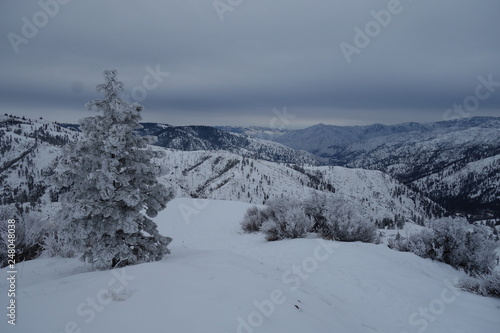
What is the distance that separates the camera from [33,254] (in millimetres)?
8734

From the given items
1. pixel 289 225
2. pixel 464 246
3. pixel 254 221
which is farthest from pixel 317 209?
pixel 464 246

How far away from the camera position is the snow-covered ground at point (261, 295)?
3180 mm

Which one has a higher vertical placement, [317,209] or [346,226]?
[317,209]

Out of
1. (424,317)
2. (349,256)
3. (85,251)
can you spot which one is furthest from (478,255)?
(85,251)

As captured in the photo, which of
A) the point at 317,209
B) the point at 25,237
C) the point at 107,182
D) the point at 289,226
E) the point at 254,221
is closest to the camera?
the point at 107,182

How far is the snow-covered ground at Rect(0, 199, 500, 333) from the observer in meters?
3.18

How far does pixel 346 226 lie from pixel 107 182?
33.4ft

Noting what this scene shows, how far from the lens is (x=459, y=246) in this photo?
10578 millimetres

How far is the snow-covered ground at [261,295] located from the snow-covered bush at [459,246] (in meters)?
0.80

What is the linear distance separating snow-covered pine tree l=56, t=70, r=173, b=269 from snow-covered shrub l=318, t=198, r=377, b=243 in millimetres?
8537

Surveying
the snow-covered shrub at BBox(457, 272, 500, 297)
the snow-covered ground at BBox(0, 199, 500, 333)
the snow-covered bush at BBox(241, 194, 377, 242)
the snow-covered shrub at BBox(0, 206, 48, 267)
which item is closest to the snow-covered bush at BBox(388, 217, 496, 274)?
the snow-covered ground at BBox(0, 199, 500, 333)

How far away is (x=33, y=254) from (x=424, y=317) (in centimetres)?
1179

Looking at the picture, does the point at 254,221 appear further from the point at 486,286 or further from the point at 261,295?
the point at 261,295

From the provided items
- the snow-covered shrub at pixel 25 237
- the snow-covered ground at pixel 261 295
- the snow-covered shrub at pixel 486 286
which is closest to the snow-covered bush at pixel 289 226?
the snow-covered ground at pixel 261 295
